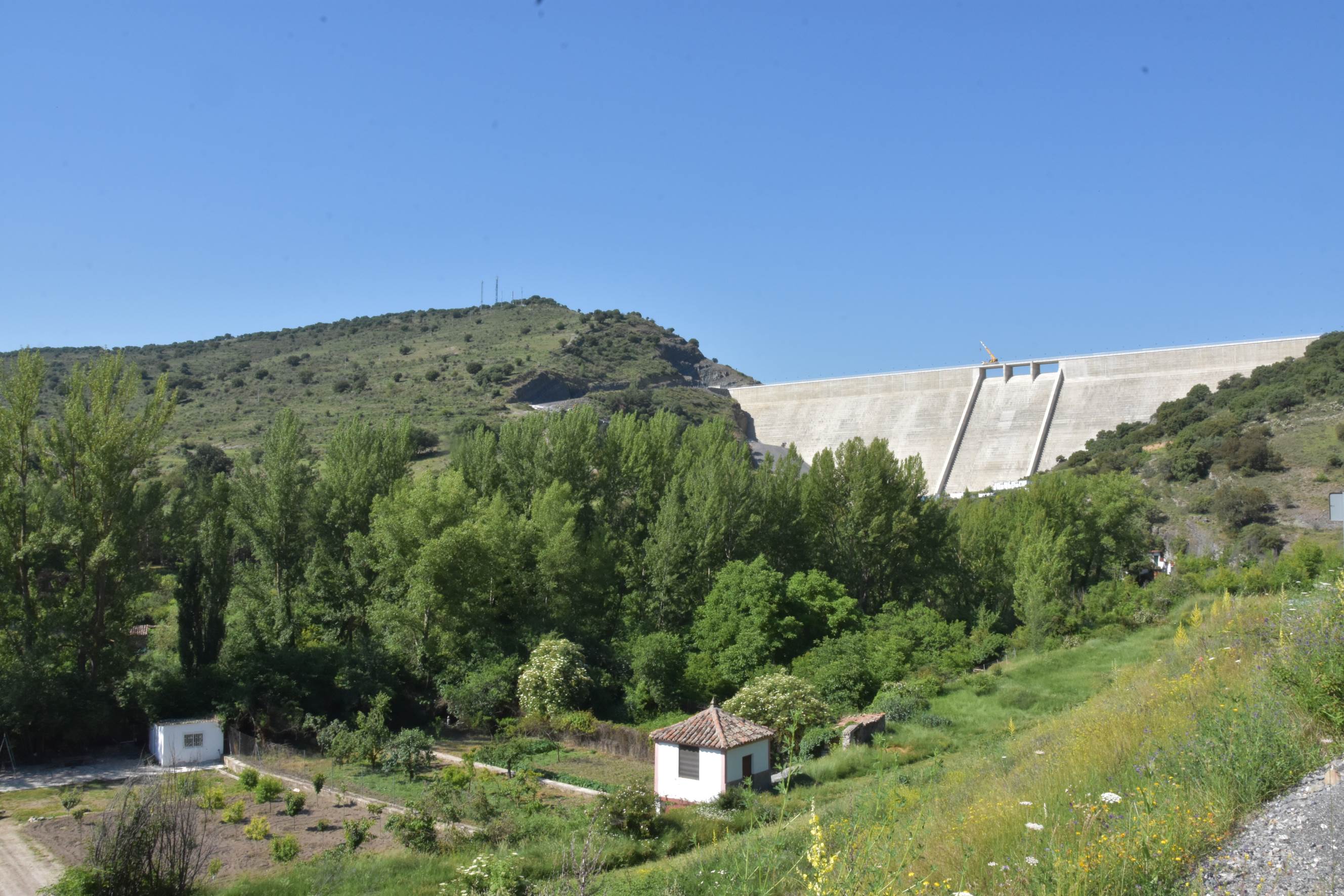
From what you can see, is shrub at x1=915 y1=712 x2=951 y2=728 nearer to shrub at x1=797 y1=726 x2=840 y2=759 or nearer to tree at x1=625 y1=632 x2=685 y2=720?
shrub at x1=797 y1=726 x2=840 y2=759

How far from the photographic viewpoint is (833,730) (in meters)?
19.0

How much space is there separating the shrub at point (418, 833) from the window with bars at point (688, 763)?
16.5 feet

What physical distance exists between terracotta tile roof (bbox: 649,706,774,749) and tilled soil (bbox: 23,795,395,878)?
16.4ft

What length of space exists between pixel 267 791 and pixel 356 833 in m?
3.72

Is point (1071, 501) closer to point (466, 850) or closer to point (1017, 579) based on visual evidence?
point (1017, 579)

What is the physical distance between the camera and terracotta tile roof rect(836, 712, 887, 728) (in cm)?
1930

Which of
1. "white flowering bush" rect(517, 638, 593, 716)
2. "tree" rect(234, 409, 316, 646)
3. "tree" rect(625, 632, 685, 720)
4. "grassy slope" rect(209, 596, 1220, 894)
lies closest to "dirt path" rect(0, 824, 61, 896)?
"grassy slope" rect(209, 596, 1220, 894)

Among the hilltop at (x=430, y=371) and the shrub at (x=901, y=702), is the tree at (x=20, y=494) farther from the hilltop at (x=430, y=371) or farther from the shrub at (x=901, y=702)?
the hilltop at (x=430, y=371)

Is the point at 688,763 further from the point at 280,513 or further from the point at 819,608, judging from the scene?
the point at 280,513

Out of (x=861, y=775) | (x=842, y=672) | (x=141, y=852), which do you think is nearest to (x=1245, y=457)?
(x=842, y=672)

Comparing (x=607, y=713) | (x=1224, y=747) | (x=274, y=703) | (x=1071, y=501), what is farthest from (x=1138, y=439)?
(x=1224, y=747)

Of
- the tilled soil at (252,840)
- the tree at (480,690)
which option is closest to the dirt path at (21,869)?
the tilled soil at (252,840)

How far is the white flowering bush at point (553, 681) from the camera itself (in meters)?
22.2

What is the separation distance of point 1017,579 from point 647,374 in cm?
6123
